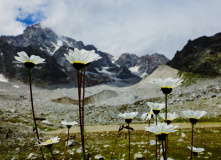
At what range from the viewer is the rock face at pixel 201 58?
142663 millimetres

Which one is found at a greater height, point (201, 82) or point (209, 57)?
point (209, 57)

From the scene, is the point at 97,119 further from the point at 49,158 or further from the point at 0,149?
the point at 49,158

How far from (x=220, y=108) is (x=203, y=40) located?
631ft

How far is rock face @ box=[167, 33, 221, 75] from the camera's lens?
5617 inches

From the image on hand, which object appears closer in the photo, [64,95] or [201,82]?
[64,95]

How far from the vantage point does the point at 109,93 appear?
93.2 metres

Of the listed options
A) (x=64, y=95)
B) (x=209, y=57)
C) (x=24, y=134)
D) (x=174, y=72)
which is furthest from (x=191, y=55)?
(x=24, y=134)

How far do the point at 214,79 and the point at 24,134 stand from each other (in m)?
115

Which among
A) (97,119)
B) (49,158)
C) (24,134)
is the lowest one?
(97,119)

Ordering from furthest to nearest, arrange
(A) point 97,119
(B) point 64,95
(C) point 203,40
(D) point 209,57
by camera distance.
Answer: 1. (C) point 203,40
2. (D) point 209,57
3. (B) point 64,95
4. (A) point 97,119

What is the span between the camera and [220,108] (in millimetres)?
34250

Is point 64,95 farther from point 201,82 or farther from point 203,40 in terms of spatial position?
point 203,40

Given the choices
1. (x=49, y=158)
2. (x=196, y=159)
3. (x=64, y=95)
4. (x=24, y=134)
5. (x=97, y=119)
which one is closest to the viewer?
(x=196, y=159)

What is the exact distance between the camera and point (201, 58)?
535ft
